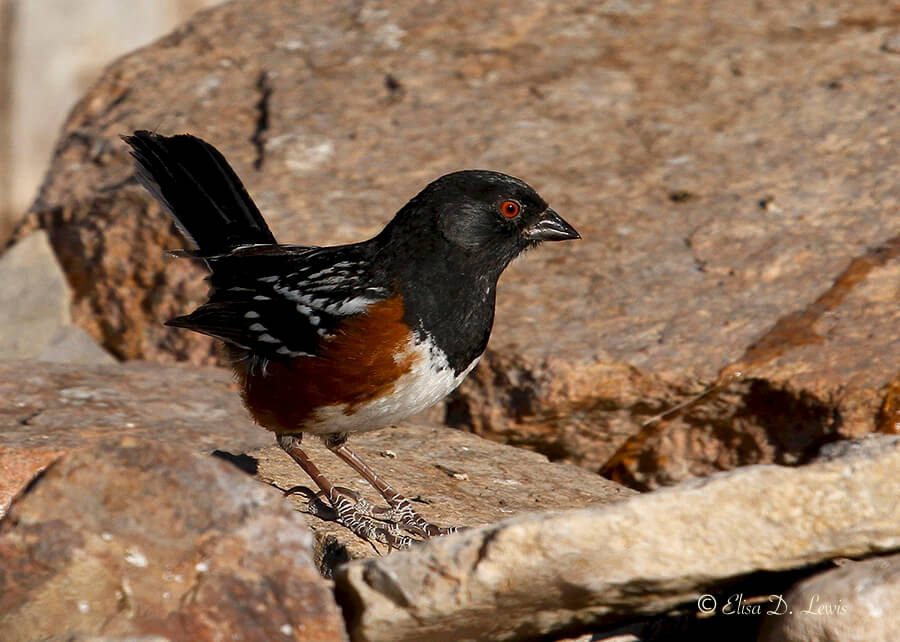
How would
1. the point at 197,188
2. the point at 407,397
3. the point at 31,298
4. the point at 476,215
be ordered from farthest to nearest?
the point at 31,298 < the point at 197,188 < the point at 476,215 < the point at 407,397

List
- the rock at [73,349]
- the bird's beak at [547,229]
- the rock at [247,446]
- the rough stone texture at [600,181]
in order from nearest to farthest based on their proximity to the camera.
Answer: the rock at [247,446] < the bird's beak at [547,229] < the rough stone texture at [600,181] < the rock at [73,349]

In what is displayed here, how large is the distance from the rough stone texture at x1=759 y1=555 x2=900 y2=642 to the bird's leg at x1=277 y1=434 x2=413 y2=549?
3.97ft

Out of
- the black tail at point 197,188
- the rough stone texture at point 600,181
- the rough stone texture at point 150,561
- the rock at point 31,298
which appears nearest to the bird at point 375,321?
the black tail at point 197,188

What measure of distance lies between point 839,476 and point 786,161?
289cm

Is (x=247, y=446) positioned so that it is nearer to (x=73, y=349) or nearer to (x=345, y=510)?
(x=345, y=510)

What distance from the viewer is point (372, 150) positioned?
5.72m

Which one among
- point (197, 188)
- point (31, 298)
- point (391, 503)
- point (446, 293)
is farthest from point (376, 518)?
point (31, 298)

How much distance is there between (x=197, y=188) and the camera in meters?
4.43

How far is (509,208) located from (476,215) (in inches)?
4.2

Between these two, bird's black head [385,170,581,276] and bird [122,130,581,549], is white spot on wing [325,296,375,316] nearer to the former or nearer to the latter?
bird [122,130,581,549]

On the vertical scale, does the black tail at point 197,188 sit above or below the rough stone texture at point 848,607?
above

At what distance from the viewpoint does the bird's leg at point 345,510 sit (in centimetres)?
352

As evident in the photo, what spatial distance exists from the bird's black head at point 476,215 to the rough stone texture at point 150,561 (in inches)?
57.0

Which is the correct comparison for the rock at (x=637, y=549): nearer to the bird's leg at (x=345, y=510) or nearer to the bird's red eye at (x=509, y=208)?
the bird's leg at (x=345, y=510)
